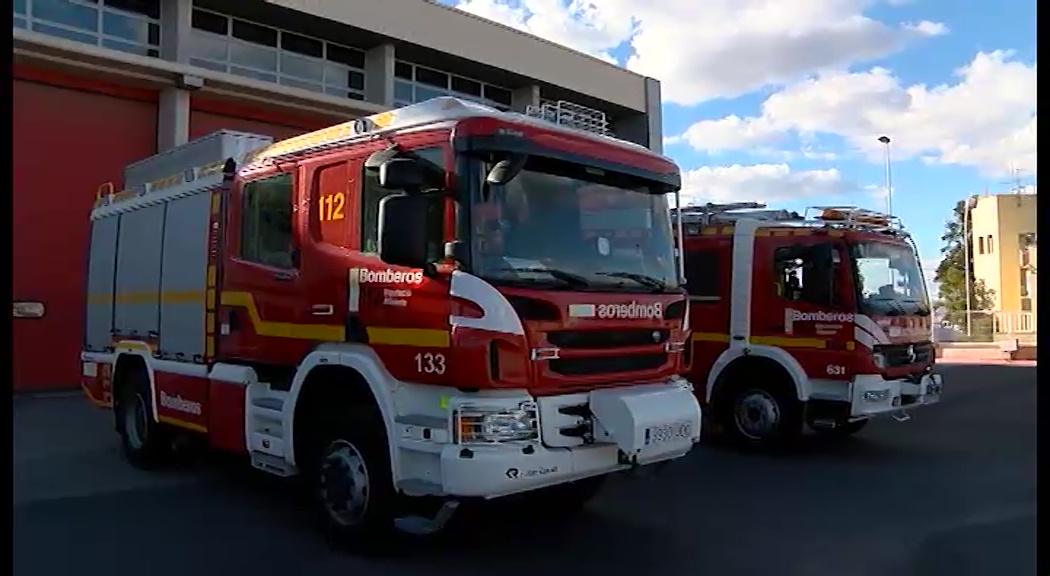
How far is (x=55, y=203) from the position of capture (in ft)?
46.3

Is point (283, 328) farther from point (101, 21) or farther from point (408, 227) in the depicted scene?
point (101, 21)

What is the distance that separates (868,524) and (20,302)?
12920mm

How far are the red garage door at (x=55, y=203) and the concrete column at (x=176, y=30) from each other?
4.38 ft

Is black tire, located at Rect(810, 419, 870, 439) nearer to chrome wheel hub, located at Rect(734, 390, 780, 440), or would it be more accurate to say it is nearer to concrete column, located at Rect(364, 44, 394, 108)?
chrome wheel hub, located at Rect(734, 390, 780, 440)

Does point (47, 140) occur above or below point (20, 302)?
above

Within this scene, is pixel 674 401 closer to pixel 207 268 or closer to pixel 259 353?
pixel 259 353

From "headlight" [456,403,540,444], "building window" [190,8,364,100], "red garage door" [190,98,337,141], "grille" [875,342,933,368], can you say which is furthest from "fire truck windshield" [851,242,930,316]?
"building window" [190,8,364,100]

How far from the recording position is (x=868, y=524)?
631 centimetres

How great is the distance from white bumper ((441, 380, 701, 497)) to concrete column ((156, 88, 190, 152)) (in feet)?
40.0

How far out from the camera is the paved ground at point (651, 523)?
529cm

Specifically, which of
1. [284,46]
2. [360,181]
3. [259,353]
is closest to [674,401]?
[360,181]

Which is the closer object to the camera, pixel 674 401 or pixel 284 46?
pixel 674 401

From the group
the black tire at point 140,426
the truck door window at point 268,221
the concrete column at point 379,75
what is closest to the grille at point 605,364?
the truck door window at point 268,221

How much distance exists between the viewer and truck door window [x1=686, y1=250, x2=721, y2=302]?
984cm
